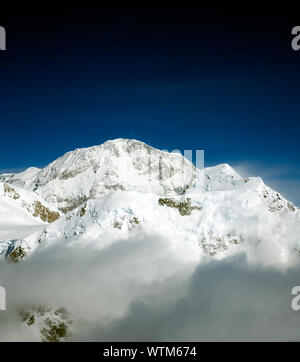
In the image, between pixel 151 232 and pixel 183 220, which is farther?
pixel 183 220

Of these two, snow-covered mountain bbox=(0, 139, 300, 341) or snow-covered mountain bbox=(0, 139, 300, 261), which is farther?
snow-covered mountain bbox=(0, 139, 300, 341)

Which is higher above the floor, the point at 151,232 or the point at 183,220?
the point at 183,220

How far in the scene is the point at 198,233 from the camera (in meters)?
163

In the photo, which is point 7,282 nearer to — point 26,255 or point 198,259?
point 26,255

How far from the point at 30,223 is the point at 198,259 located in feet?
350

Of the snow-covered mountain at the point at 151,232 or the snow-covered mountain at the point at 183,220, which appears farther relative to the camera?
the snow-covered mountain at the point at 151,232

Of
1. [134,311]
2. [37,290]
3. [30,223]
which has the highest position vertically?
[30,223]
